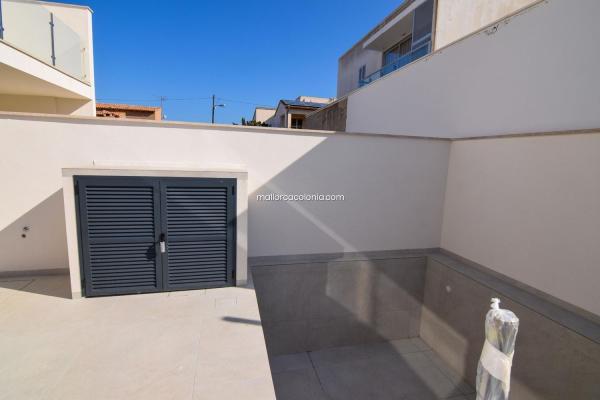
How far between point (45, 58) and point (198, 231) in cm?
571

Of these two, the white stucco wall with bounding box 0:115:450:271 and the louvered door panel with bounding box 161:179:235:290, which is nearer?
the louvered door panel with bounding box 161:179:235:290

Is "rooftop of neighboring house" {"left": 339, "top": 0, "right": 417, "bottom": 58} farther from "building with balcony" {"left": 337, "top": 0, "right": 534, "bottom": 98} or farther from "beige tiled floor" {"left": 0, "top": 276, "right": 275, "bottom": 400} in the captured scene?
"beige tiled floor" {"left": 0, "top": 276, "right": 275, "bottom": 400}

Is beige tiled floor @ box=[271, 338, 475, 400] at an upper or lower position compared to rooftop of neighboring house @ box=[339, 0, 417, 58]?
lower

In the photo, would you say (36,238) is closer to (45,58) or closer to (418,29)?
(45,58)

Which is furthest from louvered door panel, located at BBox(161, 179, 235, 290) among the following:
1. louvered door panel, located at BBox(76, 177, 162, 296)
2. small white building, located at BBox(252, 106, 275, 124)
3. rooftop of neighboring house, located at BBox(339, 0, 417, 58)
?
small white building, located at BBox(252, 106, 275, 124)

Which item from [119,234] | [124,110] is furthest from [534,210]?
[124,110]

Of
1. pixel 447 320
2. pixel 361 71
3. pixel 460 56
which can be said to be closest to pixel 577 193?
pixel 447 320

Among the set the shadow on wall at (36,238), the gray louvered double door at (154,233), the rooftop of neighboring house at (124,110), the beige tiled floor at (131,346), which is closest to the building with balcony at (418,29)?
the gray louvered double door at (154,233)

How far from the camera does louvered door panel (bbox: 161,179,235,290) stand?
11.7 feet

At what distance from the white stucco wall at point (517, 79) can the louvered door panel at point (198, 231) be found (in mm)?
4445

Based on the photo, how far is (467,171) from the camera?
4984 millimetres

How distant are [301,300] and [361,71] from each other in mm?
12034

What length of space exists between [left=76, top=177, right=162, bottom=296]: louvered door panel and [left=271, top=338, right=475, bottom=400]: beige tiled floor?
2.56 meters

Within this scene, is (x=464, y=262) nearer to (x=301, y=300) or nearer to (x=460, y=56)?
(x=301, y=300)
